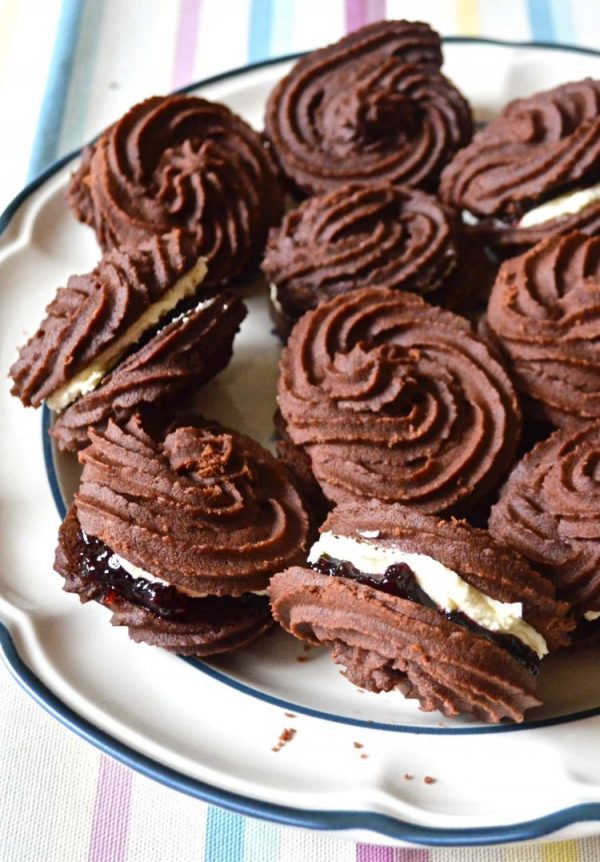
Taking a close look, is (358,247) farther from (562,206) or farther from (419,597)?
(419,597)

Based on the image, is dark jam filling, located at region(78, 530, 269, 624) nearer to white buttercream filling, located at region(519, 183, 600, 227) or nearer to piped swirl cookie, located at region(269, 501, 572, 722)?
piped swirl cookie, located at region(269, 501, 572, 722)

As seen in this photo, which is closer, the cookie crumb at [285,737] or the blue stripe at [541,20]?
the cookie crumb at [285,737]

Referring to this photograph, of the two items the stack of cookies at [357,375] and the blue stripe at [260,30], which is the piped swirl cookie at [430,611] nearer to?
the stack of cookies at [357,375]

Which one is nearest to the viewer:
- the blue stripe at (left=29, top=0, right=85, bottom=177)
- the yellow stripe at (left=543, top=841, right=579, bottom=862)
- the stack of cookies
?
the stack of cookies

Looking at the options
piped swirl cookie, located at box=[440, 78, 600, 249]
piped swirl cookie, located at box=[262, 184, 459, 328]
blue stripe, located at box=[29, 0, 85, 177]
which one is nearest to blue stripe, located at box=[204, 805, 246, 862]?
piped swirl cookie, located at box=[262, 184, 459, 328]

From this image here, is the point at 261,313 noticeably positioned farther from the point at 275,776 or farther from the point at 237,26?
the point at 237,26

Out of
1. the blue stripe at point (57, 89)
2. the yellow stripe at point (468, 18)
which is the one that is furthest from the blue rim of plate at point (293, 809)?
the yellow stripe at point (468, 18)
